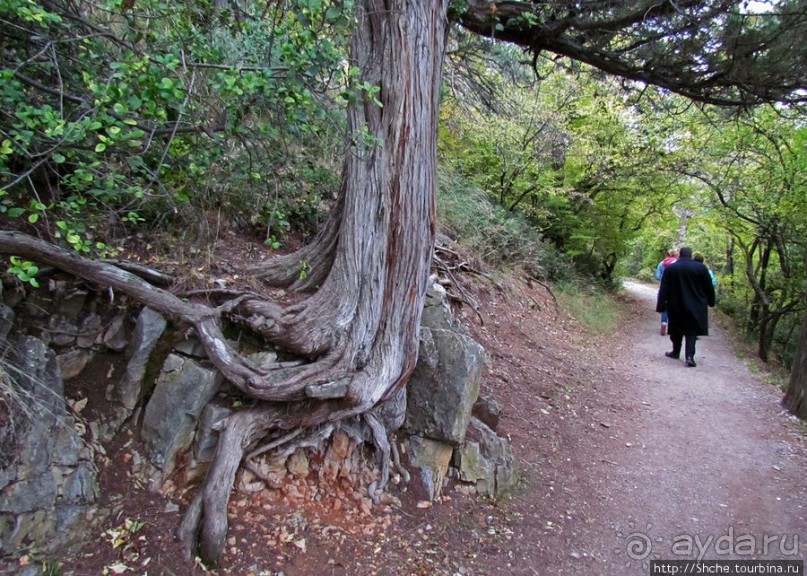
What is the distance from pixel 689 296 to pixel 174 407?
760 cm

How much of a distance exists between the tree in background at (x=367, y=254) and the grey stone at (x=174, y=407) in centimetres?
27

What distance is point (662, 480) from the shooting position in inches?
189

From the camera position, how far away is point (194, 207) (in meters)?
4.20

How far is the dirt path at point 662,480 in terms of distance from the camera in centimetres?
387

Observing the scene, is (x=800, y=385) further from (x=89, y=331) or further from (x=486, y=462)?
(x=89, y=331)

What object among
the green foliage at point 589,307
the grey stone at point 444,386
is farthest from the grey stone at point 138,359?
the green foliage at point 589,307

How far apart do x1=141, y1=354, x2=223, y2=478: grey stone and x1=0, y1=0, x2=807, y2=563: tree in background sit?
27cm

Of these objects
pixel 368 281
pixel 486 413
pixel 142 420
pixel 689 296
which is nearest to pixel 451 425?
pixel 486 413

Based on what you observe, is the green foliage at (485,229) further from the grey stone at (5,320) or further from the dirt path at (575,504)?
the grey stone at (5,320)

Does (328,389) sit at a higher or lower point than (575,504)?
higher

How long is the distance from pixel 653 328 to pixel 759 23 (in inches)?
341

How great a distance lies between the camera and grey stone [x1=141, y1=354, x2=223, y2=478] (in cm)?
334

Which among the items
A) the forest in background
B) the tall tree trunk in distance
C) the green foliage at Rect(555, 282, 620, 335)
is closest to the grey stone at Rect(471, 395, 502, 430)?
the forest in background

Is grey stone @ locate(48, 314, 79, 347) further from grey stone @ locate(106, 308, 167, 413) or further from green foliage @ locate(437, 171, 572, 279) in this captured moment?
green foliage @ locate(437, 171, 572, 279)
